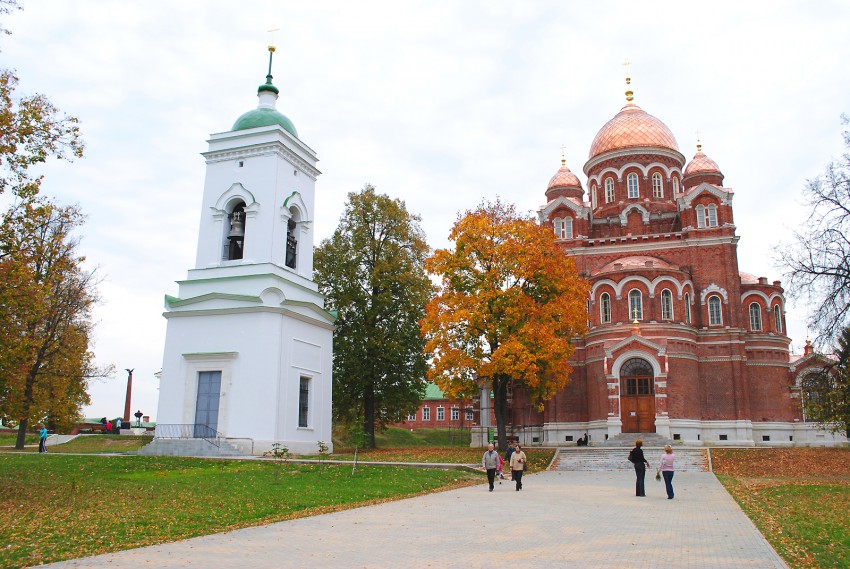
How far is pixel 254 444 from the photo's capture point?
24.8 metres

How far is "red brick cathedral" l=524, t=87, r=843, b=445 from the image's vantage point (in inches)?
1407

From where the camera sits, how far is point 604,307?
125 ft

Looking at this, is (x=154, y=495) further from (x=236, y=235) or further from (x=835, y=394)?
(x=835, y=394)

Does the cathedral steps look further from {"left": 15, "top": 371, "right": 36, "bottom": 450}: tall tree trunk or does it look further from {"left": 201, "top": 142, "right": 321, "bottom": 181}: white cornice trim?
{"left": 15, "top": 371, "right": 36, "bottom": 450}: tall tree trunk

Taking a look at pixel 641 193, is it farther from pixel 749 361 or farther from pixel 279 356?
pixel 279 356

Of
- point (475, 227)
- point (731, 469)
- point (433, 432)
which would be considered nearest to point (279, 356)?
point (475, 227)

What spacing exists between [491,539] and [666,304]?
29.5 metres

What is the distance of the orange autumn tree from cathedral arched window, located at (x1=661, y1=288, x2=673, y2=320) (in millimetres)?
9532

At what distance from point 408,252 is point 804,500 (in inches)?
976

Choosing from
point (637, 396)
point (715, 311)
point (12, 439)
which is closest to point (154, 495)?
point (637, 396)

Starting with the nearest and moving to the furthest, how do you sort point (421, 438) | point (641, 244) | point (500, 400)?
point (500, 400) → point (641, 244) → point (421, 438)

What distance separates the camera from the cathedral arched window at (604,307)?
37938 mm

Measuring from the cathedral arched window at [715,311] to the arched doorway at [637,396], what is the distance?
564 centimetres

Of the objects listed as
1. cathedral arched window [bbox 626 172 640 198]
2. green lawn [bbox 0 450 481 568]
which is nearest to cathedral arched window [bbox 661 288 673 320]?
cathedral arched window [bbox 626 172 640 198]
